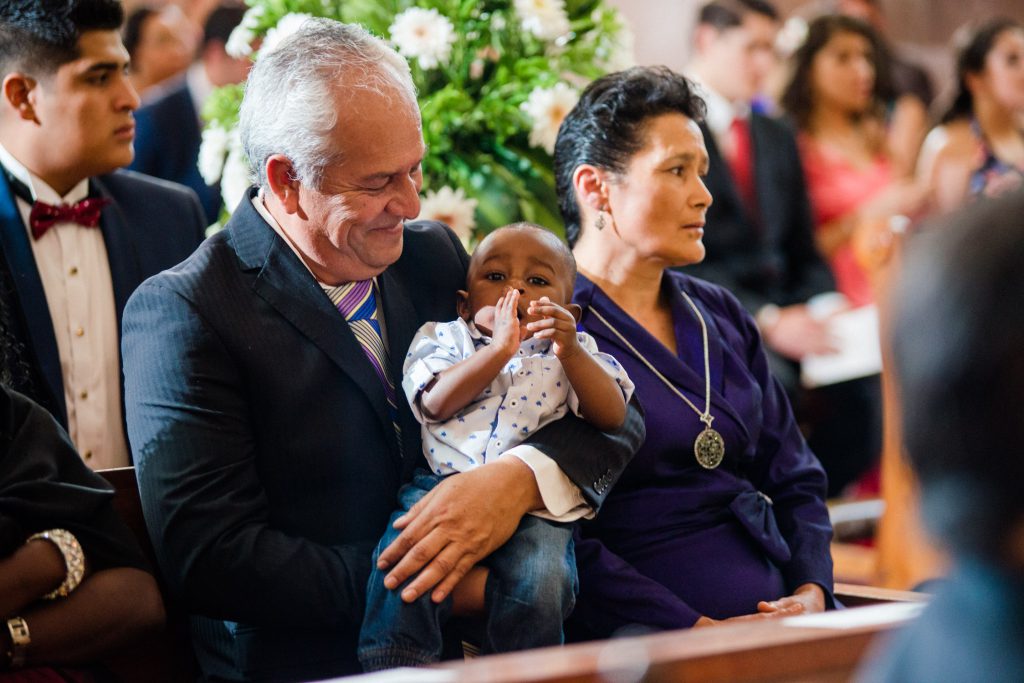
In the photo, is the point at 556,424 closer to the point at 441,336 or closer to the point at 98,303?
the point at 441,336

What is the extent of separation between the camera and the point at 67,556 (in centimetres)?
187

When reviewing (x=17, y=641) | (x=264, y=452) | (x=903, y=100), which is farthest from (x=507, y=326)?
(x=903, y=100)

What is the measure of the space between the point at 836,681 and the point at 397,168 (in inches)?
48.1

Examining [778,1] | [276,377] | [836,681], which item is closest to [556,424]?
[276,377]

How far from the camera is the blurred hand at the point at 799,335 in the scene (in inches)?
171

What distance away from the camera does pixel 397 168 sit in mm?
2074

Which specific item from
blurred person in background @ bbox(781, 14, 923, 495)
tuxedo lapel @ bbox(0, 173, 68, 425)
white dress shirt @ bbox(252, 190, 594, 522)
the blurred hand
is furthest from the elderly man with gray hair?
blurred person in background @ bbox(781, 14, 923, 495)

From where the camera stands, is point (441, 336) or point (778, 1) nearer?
point (441, 336)

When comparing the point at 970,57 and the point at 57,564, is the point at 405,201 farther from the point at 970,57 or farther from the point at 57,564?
the point at 970,57

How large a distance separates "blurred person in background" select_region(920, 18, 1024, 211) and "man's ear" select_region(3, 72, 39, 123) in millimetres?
3720

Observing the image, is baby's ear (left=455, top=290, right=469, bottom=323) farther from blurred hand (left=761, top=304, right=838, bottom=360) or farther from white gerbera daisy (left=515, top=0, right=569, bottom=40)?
blurred hand (left=761, top=304, right=838, bottom=360)

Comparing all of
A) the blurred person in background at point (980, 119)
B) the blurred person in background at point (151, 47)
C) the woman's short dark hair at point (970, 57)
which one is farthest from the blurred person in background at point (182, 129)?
the woman's short dark hair at point (970, 57)

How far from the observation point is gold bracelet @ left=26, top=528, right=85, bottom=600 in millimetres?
1859

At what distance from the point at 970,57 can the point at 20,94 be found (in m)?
4.13
